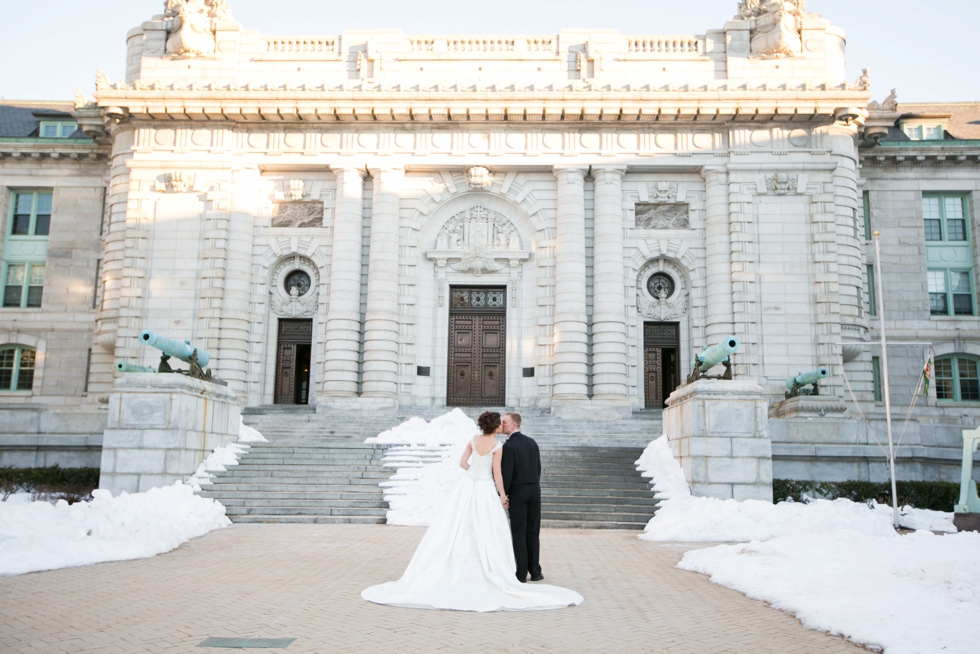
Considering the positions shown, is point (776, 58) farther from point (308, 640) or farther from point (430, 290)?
point (308, 640)

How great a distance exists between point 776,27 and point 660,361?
14066mm

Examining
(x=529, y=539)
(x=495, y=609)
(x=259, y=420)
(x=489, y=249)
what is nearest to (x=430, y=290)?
(x=489, y=249)

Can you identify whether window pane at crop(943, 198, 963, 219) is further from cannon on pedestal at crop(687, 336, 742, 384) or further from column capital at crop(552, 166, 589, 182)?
cannon on pedestal at crop(687, 336, 742, 384)

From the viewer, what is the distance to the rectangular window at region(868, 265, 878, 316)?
3656 centimetres

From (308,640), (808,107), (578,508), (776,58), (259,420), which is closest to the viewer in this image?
(308,640)

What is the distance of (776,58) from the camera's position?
1326 inches

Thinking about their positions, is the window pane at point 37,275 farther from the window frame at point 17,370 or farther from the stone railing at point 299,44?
the stone railing at point 299,44

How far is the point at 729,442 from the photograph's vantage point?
744 inches

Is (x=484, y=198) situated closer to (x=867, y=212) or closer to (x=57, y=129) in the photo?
(x=867, y=212)

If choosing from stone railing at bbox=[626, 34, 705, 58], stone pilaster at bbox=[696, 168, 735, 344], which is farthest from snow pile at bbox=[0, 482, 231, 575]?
stone railing at bbox=[626, 34, 705, 58]

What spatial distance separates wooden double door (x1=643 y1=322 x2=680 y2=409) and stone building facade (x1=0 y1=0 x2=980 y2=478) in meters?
0.12

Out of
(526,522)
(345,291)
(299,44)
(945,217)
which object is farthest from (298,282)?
(945,217)

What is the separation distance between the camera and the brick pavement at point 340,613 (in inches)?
300

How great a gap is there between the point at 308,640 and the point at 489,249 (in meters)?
26.5
